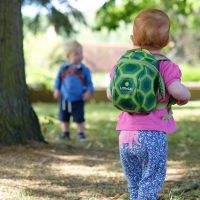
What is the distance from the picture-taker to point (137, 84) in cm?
384

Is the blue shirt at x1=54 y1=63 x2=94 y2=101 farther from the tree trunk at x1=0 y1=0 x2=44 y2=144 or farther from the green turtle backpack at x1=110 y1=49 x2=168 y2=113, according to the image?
the green turtle backpack at x1=110 y1=49 x2=168 y2=113

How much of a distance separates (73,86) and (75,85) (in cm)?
4

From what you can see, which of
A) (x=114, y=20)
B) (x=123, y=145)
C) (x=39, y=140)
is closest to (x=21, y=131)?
(x=39, y=140)

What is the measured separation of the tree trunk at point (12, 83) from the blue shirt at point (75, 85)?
2.01 metres

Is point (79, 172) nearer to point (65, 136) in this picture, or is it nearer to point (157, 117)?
point (157, 117)

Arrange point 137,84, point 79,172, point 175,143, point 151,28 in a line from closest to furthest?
1. point 137,84
2. point 151,28
3. point 79,172
4. point 175,143

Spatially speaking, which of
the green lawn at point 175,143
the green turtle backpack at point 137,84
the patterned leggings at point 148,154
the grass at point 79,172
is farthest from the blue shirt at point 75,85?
the green turtle backpack at point 137,84

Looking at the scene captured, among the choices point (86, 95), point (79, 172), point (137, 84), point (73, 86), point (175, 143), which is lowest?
point (175, 143)

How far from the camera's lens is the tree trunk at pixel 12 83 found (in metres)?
7.45

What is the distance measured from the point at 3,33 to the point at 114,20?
12743 millimetres

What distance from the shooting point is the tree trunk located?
24.5 ft


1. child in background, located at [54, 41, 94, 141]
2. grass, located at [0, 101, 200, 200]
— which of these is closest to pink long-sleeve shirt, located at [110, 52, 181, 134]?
grass, located at [0, 101, 200, 200]

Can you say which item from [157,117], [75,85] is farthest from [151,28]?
[75,85]

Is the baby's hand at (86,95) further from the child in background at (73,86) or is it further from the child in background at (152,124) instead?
the child in background at (152,124)
